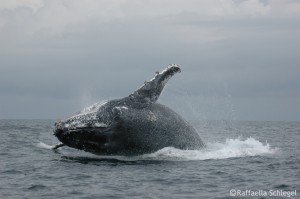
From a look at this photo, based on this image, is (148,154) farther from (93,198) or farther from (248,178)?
(93,198)

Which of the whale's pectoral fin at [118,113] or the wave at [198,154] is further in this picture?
the wave at [198,154]

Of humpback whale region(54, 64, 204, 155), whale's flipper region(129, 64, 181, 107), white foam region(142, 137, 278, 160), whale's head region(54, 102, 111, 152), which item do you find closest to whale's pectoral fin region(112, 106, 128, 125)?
humpback whale region(54, 64, 204, 155)

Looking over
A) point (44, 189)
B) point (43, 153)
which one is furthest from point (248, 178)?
point (43, 153)

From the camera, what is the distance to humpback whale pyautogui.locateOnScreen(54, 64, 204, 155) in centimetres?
1833

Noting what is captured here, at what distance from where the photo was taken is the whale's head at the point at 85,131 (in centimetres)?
1825

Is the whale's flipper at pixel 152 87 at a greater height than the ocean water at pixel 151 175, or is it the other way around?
the whale's flipper at pixel 152 87

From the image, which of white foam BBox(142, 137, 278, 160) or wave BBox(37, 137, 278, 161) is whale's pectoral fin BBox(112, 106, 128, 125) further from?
white foam BBox(142, 137, 278, 160)

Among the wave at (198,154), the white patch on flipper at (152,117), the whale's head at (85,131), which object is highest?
the white patch on flipper at (152,117)

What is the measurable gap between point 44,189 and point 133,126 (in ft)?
17.8

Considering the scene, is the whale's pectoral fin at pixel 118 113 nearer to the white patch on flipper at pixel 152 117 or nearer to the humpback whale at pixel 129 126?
the humpback whale at pixel 129 126

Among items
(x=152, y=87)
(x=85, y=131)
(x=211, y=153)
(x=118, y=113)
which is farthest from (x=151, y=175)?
(x=211, y=153)

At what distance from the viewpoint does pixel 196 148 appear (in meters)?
20.9

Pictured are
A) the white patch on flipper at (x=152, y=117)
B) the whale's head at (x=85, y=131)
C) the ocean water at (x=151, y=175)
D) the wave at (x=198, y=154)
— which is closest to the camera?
the ocean water at (x=151, y=175)

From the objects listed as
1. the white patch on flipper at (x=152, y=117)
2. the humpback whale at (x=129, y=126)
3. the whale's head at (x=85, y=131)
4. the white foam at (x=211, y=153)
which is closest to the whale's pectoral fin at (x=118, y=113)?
the humpback whale at (x=129, y=126)
